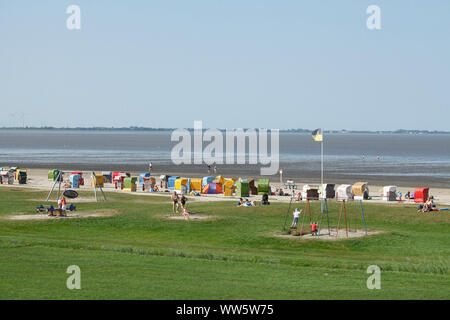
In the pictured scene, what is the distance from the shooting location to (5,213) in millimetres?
43531

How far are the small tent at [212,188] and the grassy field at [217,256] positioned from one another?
1376 centimetres

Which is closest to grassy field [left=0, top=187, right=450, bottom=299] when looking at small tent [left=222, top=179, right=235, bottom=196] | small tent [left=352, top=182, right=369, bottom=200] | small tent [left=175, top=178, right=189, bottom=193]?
small tent [left=352, top=182, right=369, bottom=200]

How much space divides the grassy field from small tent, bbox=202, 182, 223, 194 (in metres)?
13.8

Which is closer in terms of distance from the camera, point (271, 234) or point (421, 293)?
point (421, 293)

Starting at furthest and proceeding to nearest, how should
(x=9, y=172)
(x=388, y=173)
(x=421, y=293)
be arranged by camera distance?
(x=388, y=173)
(x=9, y=172)
(x=421, y=293)

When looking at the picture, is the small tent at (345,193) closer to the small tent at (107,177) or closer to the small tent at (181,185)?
the small tent at (181,185)

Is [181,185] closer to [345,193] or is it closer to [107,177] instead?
[107,177]

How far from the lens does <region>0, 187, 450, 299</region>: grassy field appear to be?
64.0 ft

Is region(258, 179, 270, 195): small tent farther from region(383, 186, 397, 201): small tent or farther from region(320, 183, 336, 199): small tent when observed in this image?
region(383, 186, 397, 201): small tent

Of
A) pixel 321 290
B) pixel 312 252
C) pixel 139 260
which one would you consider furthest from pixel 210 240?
pixel 321 290

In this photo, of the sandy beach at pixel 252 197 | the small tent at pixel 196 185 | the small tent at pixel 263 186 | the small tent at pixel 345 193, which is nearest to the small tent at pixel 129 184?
the sandy beach at pixel 252 197

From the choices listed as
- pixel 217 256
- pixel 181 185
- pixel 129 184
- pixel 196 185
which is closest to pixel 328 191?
pixel 196 185

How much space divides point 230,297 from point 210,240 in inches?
657
